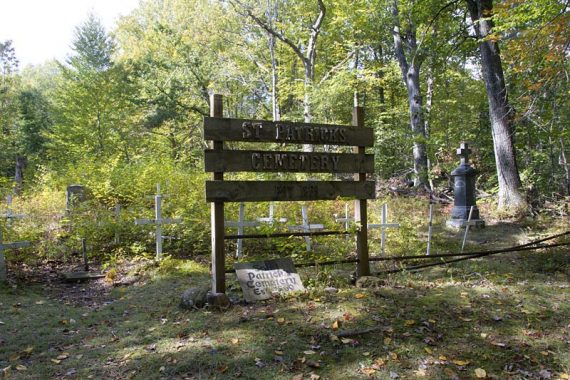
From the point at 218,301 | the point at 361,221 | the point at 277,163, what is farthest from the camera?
the point at 361,221

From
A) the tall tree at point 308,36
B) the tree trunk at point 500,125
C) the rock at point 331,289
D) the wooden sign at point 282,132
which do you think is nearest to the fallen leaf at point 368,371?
the rock at point 331,289

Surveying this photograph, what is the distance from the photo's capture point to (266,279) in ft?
17.4

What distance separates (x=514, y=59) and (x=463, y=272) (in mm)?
5927

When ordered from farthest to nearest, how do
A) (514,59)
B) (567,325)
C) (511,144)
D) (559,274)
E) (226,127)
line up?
(511,144) → (514,59) → (559,274) → (226,127) → (567,325)

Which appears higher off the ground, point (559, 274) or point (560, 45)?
point (560, 45)

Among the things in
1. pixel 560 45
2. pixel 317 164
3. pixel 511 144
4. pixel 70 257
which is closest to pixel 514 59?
pixel 560 45

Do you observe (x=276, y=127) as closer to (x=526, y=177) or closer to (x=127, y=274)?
(x=127, y=274)

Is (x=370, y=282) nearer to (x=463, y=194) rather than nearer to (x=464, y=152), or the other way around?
(x=463, y=194)

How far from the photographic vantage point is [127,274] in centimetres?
727

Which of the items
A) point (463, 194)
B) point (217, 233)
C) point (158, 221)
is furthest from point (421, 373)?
point (463, 194)

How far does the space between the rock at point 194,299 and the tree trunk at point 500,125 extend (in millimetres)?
11010

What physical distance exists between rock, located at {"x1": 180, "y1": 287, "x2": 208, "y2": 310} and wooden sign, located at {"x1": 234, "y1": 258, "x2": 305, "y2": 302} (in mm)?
484

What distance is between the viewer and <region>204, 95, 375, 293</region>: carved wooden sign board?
4.89 meters

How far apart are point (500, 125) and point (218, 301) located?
11.5 metres
